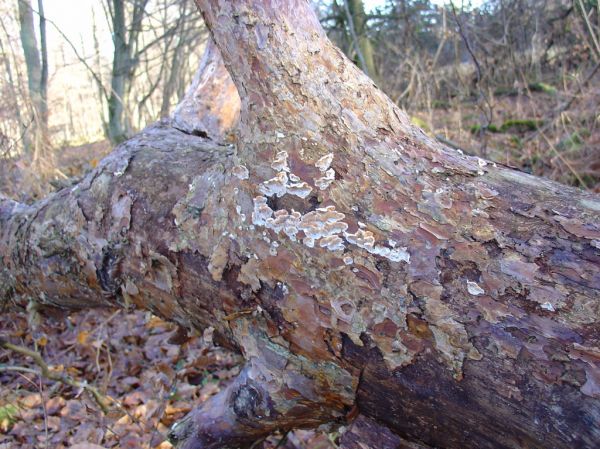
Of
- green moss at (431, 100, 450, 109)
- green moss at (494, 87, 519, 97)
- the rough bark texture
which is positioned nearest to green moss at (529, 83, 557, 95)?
green moss at (494, 87, 519, 97)

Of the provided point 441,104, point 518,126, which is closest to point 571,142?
point 518,126

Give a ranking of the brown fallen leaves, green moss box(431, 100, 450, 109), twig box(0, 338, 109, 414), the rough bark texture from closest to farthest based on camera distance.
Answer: the rough bark texture
twig box(0, 338, 109, 414)
the brown fallen leaves
green moss box(431, 100, 450, 109)

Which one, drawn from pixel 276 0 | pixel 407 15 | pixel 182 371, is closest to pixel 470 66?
pixel 407 15

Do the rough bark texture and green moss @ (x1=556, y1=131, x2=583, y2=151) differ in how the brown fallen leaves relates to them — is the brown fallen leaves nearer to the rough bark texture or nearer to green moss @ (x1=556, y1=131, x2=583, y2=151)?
the rough bark texture

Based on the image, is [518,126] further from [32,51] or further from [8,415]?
[32,51]

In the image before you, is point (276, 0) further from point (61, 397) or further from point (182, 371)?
point (61, 397)

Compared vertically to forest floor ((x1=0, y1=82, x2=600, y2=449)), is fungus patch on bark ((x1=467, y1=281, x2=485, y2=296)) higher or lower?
higher
